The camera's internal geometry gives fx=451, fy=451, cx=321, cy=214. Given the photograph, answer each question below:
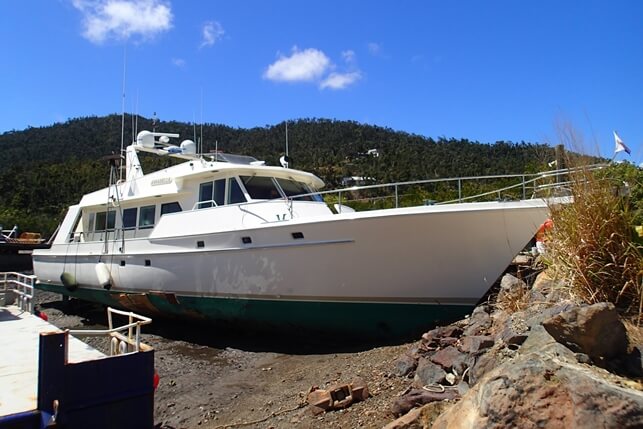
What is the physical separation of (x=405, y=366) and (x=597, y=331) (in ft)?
8.78

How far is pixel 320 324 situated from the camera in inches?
293

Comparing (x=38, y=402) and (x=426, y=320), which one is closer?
(x=38, y=402)

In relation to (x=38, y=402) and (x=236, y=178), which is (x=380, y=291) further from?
(x=38, y=402)

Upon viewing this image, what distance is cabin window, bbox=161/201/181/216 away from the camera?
31.5 ft

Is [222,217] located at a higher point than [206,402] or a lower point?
higher

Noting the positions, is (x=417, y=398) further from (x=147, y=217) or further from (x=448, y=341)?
(x=147, y=217)

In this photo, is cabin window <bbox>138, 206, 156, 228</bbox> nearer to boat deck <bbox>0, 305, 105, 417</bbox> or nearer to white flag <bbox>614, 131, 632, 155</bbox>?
boat deck <bbox>0, 305, 105, 417</bbox>

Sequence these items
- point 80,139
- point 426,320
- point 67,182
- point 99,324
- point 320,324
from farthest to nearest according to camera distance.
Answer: point 80,139
point 67,182
point 99,324
point 320,324
point 426,320

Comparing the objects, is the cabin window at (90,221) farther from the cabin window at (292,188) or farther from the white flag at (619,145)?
the white flag at (619,145)

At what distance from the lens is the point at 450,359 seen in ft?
15.7

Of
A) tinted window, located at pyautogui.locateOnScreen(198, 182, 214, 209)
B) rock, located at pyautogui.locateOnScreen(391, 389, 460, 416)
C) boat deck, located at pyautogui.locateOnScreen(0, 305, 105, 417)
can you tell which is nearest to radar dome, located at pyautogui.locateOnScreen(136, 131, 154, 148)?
tinted window, located at pyautogui.locateOnScreen(198, 182, 214, 209)

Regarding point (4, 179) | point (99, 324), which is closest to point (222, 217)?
point (99, 324)

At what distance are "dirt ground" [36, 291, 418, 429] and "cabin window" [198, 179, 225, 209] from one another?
8.75ft

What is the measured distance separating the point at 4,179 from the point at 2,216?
41.8 ft
